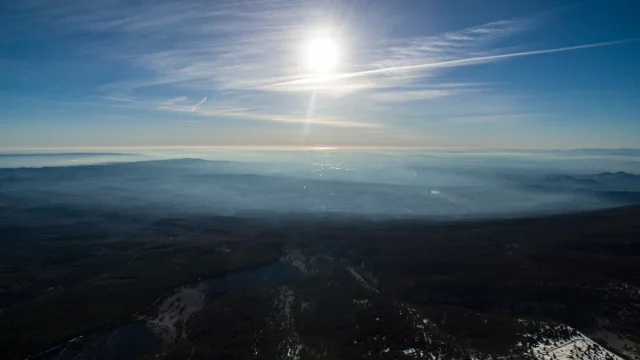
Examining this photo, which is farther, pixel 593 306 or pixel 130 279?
pixel 130 279

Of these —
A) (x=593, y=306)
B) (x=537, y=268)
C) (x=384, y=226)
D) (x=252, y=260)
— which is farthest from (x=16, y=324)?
(x=384, y=226)

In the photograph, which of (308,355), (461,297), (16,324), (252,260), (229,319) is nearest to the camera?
(308,355)

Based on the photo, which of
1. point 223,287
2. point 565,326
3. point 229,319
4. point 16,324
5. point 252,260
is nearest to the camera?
point 565,326

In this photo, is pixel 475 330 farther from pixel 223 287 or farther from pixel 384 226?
pixel 384 226

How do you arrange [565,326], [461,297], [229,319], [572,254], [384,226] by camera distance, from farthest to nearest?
[384,226] < [572,254] < [461,297] < [229,319] < [565,326]

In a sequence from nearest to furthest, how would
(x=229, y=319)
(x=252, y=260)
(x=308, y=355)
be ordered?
1. (x=308, y=355)
2. (x=229, y=319)
3. (x=252, y=260)

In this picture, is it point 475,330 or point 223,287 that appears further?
point 223,287

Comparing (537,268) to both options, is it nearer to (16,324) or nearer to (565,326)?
(565,326)

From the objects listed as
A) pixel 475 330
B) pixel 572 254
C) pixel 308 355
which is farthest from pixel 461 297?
pixel 572 254
